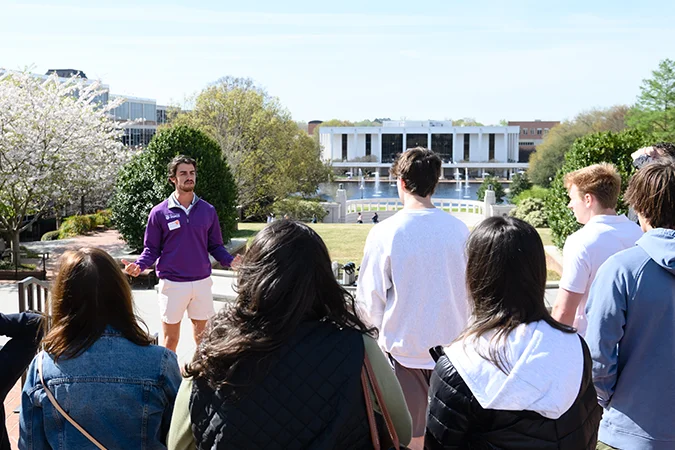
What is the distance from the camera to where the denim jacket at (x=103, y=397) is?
7.82 ft

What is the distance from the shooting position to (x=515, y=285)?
217 cm

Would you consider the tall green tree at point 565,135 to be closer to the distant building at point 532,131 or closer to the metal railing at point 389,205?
the metal railing at point 389,205

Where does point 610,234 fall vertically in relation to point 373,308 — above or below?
above

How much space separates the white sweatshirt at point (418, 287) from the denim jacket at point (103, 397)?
1373 millimetres

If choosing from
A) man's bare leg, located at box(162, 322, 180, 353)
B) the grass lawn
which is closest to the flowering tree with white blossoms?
the grass lawn

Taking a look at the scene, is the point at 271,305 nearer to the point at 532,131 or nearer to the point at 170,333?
the point at 170,333

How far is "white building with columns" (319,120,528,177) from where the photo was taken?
129m

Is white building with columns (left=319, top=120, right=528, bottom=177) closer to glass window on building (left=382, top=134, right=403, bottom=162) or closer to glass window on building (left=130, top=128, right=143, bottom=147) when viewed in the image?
glass window on building (left=382, top=134, right=403, bottom=162)

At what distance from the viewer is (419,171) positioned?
3727mm

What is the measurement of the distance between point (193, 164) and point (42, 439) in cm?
365

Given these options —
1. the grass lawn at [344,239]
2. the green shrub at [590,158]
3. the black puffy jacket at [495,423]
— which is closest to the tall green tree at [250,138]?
the grass lawn at [344,239]

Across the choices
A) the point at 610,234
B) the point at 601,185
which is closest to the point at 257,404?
the point at 610,234

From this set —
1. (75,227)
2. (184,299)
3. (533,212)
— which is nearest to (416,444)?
(184,299)

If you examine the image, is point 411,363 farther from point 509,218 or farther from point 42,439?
point 42,439
